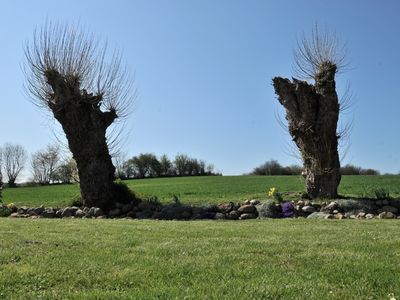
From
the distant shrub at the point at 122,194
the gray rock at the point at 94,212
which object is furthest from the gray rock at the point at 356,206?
the gray rock at the point at 94,212

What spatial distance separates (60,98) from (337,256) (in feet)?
51.3

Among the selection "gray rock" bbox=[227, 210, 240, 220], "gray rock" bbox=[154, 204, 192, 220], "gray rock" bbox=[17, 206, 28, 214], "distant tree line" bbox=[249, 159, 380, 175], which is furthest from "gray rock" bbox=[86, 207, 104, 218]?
"distant tree line" bbox=[249, 159, 380, 175]

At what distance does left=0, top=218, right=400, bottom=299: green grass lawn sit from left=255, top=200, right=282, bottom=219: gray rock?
622 cm

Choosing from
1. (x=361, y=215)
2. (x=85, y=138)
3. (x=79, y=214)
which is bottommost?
(x=361, y=215)

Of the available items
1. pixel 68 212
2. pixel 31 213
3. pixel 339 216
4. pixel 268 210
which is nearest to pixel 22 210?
pixel 31 213

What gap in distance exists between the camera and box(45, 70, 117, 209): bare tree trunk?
20.3 metres

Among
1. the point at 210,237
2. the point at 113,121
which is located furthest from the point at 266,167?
the point at 210,237

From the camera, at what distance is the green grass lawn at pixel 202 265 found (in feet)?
17.9

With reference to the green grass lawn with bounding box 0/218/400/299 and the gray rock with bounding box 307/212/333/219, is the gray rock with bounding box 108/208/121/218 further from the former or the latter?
the green grass lawn with bounding box 0/218/400/299

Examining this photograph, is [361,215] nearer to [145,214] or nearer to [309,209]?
[309,209]

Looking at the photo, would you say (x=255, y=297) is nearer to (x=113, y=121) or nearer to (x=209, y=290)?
(x=209, y=290)

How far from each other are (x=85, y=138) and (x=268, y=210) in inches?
321

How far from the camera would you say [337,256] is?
7344 mm

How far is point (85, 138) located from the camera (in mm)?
20594
